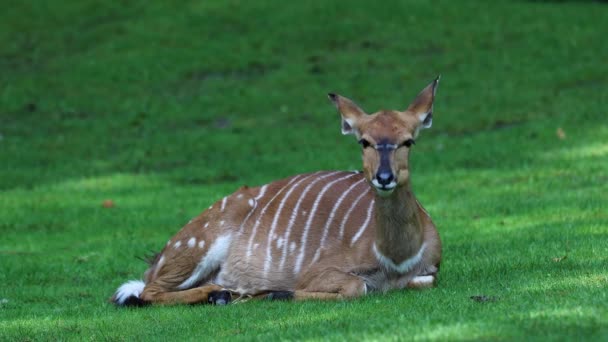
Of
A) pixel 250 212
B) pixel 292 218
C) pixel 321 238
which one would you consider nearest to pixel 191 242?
pixel 250 212

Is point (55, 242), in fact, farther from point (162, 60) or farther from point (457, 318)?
point (162, 60)

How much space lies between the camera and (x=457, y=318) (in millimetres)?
5797

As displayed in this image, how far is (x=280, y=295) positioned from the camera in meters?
7.48

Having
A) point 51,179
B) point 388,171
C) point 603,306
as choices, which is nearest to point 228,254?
point 388,171

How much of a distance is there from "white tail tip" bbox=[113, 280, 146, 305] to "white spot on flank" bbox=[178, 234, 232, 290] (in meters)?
0.30

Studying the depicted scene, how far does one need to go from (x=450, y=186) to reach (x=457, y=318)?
6.57 m

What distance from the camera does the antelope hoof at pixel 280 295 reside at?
7.41 meters

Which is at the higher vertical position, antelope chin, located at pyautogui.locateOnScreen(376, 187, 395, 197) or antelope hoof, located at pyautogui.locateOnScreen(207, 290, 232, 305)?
antelope chin, located at pyautogui.locateOnScreen(376, 187, 395, 197)

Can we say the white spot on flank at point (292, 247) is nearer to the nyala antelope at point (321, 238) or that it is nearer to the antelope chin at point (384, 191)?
the nyala antelope at point (321, 238)

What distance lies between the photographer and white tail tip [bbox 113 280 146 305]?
25.5 feet

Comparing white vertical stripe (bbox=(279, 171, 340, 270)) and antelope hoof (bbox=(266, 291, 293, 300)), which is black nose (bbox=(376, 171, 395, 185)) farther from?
white vertical stripe (bbox=(279, 171, 340, 270))

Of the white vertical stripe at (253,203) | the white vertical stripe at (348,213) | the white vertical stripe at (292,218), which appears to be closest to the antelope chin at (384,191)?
the white vertical stripe at (348,213)

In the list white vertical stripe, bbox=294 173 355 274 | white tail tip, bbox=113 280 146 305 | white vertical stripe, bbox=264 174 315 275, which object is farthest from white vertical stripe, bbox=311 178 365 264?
white tail tip, bbox=113 280 146 305

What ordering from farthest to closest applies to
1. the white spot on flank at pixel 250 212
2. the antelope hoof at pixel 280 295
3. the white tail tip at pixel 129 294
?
1. the white spot on flank at pixel 250 212
2. the white tail tip at pixel 129 294
3. the antelope hoof at pixel 280 295
